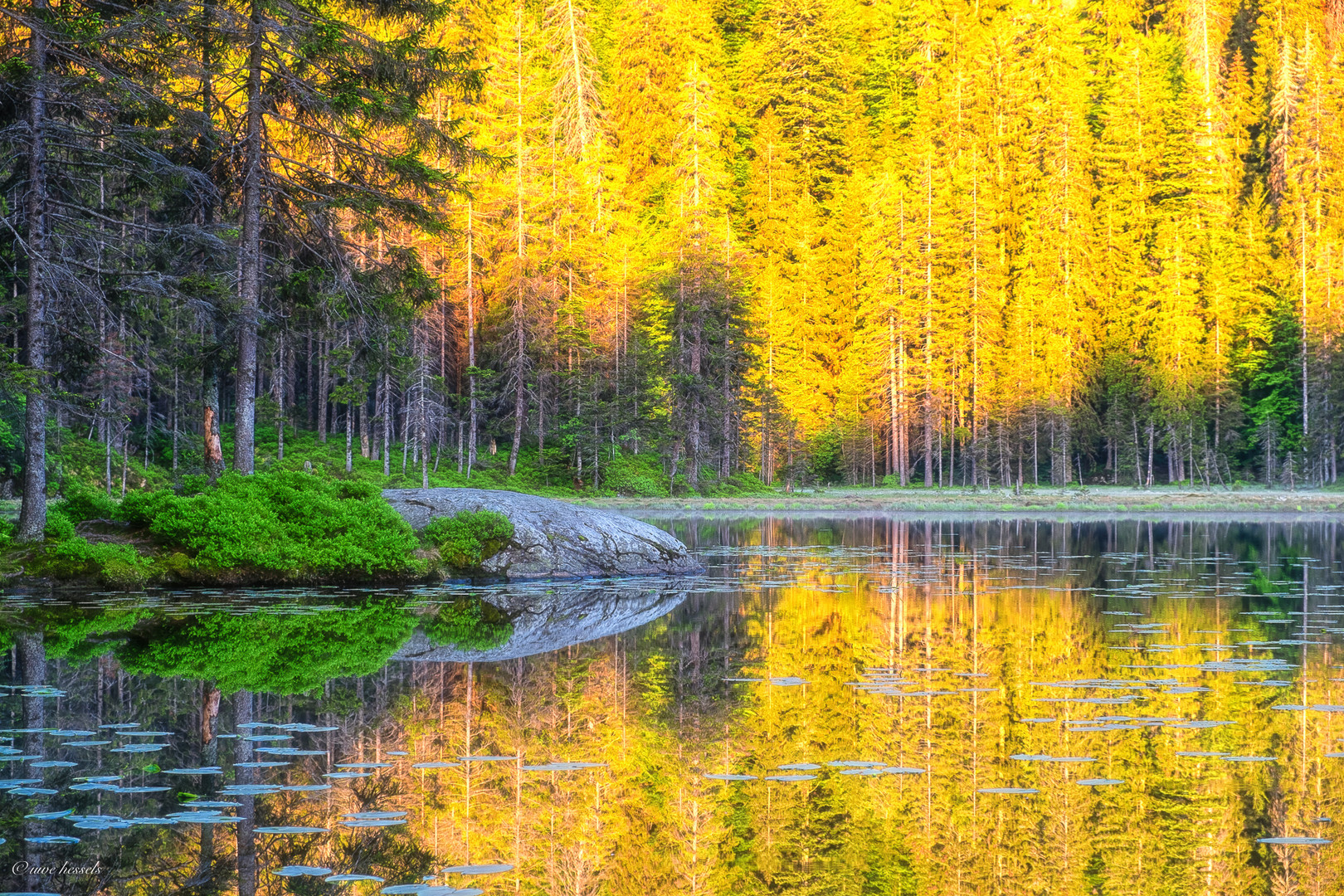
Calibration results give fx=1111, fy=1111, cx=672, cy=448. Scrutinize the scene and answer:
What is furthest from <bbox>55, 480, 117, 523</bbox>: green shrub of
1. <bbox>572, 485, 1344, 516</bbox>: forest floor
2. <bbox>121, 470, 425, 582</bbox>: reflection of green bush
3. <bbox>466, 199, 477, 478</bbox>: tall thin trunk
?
<bbox>466, 199, 477, 478</bbox>: tall thin trunk

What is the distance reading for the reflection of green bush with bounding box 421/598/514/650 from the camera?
1003cm

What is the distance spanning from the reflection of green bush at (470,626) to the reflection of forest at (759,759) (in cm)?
94

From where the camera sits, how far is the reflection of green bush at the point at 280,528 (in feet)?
45.5

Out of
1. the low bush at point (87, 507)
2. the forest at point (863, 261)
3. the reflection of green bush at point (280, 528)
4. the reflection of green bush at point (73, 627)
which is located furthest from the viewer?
the forest at point (863, 261)

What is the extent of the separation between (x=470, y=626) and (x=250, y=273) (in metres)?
8.86

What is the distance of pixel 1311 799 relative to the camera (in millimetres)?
5445

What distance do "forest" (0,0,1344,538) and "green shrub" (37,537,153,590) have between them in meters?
19.6

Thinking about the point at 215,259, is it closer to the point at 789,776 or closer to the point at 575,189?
the point at 789,776

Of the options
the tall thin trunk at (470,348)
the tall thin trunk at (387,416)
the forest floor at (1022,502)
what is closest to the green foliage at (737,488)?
the forest floor at (1022,502)

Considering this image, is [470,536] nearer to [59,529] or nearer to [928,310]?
[59,529]

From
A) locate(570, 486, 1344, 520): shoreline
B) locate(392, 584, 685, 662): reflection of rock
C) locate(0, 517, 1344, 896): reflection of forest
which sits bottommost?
locate(0, 517, 1344, 896): reflection of forest

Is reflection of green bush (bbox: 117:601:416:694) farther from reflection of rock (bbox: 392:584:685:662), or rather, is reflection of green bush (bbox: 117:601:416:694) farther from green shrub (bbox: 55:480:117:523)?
green shrub (bbox: 55:480:117:523)

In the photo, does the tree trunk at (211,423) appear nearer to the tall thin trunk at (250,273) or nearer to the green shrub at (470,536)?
the tall thin trunk at (250,273)

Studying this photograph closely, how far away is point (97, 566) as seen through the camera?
13414mm
